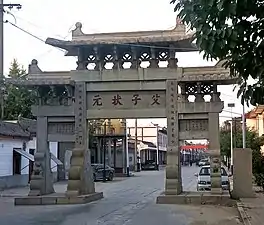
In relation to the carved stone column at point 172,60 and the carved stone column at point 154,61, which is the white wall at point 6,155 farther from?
the carved stone column at point 172,60

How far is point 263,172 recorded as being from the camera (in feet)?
83.9

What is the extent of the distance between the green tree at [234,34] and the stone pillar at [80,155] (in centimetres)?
1447

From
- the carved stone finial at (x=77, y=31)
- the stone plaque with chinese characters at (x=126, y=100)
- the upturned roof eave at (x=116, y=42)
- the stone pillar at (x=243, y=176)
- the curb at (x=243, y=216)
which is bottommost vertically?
the curb at (x=243, y=216)

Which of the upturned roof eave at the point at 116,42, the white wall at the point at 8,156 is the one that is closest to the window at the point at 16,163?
the white wall at the point at 8,156

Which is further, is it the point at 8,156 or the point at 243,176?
the point at 8,156

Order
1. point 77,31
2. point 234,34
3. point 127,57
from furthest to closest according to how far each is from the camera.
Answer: point 127,57, point 77,31, point 234,34

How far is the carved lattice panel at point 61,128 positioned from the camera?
21734mm

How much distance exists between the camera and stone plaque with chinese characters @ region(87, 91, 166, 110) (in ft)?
68.8

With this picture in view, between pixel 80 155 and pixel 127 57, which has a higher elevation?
pixel 127 57

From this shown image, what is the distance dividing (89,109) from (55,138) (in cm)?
183

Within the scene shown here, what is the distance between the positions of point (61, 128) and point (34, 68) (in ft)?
8.89

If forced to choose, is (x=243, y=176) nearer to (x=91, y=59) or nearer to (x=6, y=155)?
(x=91, y=59)

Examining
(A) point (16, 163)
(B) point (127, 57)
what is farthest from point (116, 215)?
(A) point (16, 163)

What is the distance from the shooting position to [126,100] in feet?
69.5
